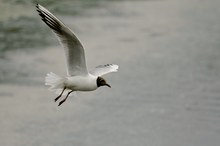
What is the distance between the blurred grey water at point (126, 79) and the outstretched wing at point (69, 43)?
3348 millimetres

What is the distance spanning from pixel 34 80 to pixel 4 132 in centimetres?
162

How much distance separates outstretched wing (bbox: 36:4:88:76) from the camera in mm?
7573

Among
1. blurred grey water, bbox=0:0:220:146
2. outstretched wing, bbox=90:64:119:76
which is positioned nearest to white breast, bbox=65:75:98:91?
outstretched wing, bbox=90:64:119:76

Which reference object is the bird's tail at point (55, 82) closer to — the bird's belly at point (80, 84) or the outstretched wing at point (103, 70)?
the bird's belly at point (80, 84)

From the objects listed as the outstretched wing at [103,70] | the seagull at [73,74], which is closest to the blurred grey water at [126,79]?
the outstretched wing at [103,70]

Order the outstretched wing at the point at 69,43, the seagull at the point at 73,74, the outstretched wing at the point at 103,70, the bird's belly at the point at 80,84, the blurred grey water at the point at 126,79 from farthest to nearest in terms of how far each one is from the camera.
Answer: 1. the blurred grey water at the point at 126,79
2. the outstretched wing at the point at 103,70
3. the bird's belly at the point at 80,84
4. the seagull at the point at 73,74
5. the outstretched wing at the point at 69,43

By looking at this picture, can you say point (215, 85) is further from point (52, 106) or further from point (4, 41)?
point (4, 41)

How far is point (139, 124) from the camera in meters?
12.1

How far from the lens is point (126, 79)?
13.5 m

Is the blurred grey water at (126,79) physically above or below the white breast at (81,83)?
below

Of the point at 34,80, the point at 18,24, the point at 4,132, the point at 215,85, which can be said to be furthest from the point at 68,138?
the point at 18,24

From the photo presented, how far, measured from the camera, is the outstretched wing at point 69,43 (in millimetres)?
7573

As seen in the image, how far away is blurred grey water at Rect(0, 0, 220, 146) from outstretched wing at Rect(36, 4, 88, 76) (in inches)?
132

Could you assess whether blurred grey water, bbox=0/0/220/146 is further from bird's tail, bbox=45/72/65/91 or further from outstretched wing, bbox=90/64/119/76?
bird's tail, bbox=45/72/65/91
